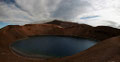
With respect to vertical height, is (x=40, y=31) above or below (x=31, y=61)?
above

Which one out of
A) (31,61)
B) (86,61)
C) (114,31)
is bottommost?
(31,61)

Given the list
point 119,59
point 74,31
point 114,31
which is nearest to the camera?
point 119,59

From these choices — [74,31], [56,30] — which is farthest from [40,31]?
[74,31]

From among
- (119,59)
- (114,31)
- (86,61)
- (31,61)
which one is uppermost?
(114,31)

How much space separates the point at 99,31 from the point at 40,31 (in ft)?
93.1

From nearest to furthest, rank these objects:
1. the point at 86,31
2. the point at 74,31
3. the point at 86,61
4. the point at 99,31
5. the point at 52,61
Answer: the point at 86,61 → the point at 52,61 → the point at 99,31 → the point at 86,31 → the point at 74,31

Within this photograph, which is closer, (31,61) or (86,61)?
(86,61)

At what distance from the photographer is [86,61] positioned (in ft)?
19.4

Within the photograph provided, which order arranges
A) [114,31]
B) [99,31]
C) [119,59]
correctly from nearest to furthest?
[119,59]
[114,31]
[99,31]

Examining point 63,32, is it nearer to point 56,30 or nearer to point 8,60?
point 56,30

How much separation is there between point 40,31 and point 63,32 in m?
12.0

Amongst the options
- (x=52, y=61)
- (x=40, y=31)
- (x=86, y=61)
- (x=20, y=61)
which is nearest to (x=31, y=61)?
(x=20, y=61)

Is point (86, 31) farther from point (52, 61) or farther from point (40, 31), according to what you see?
point (52, 61)

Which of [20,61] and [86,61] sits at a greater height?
[86,61]
